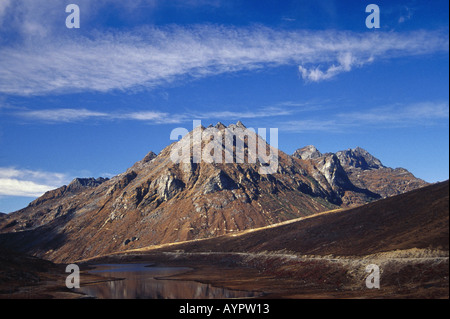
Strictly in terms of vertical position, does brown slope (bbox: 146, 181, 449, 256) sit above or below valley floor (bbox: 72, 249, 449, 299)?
above

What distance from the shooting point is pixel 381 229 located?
403 feet

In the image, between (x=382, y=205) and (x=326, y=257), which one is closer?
(x=326, y=257)

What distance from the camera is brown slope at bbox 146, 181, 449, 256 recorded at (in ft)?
311

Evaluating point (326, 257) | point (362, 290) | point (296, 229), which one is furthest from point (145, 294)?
point (296, 229)

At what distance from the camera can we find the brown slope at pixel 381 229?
94.7 meters

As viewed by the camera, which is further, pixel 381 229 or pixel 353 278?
pixel 381 229

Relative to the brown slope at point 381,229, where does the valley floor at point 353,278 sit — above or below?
below

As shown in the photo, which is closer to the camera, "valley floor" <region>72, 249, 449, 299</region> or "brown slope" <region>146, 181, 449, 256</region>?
"valley floor" <region>72, 249, 449, 299</region>

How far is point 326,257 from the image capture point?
121 m

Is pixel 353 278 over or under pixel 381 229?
under

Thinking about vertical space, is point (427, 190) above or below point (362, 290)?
above

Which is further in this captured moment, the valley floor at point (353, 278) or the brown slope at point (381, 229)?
the brown slope at point (381, 229)

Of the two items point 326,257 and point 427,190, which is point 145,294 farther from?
point 427,190
